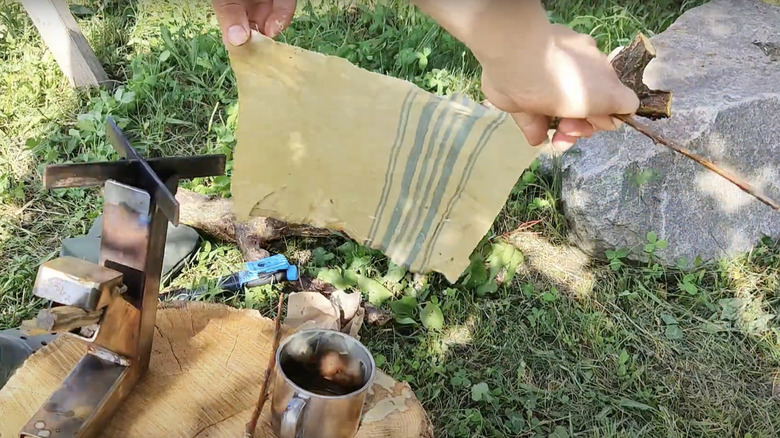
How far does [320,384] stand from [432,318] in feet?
3.33

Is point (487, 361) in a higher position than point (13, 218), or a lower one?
lower

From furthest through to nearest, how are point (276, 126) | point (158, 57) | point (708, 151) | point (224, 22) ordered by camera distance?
point (158, 57) < point (708, 151) < point (276, 126) < point (224, 22)

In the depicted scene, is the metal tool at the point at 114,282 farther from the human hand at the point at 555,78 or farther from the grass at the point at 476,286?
the grass at the point at 476,286

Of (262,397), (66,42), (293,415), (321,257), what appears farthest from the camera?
(66,42)

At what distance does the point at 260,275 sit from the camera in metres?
2.61

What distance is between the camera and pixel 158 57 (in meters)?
3.53

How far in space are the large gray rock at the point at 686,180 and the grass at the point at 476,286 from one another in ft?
0.29

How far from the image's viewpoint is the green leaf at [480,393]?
2344 mm


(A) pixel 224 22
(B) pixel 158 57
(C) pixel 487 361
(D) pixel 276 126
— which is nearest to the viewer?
(A) pixel 224 22

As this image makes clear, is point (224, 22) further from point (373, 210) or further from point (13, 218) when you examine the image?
point (13, 218)

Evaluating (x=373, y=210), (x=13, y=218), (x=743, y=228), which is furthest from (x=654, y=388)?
(x=13, y=218)

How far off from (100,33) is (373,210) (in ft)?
6.45

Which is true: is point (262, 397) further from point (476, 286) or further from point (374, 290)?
point (476, 286)

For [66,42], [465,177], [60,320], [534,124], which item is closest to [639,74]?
[534,124]
